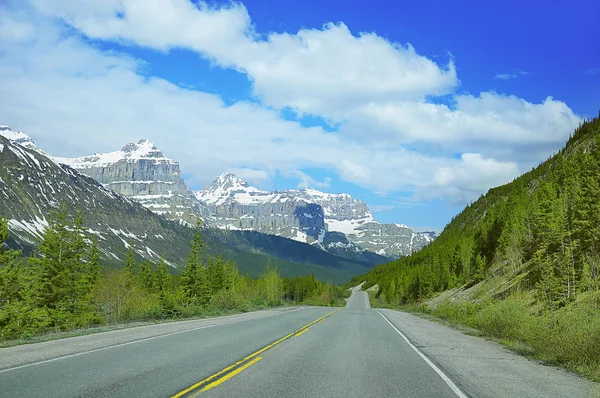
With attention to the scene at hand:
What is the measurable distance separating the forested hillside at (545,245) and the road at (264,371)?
1455cm

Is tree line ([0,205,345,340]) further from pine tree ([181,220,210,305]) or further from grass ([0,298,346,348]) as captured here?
grass ([0,298,346,348])

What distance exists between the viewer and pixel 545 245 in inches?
1686

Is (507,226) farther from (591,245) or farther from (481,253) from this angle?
(591,245)

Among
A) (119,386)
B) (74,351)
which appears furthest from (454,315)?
(119,386)

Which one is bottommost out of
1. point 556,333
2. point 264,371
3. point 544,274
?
point 264,371

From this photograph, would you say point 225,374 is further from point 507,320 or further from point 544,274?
point 544,274

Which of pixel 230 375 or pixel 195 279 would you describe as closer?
pixel 230 375

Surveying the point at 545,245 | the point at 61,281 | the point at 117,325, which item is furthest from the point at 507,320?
the point at 61,281

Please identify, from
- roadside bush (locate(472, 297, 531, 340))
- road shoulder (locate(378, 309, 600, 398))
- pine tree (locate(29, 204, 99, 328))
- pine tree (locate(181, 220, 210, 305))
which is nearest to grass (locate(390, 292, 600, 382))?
roadside bush (locate(472, 297, 531, 340))

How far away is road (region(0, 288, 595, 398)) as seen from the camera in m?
8.16

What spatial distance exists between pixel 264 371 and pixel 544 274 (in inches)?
1340

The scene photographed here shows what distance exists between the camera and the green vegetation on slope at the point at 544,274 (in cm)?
1377

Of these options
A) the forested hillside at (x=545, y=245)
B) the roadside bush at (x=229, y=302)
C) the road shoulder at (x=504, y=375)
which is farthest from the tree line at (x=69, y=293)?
the forested hillside at (x=545, y=245)

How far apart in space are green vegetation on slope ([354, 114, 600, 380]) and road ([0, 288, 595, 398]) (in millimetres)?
1431
